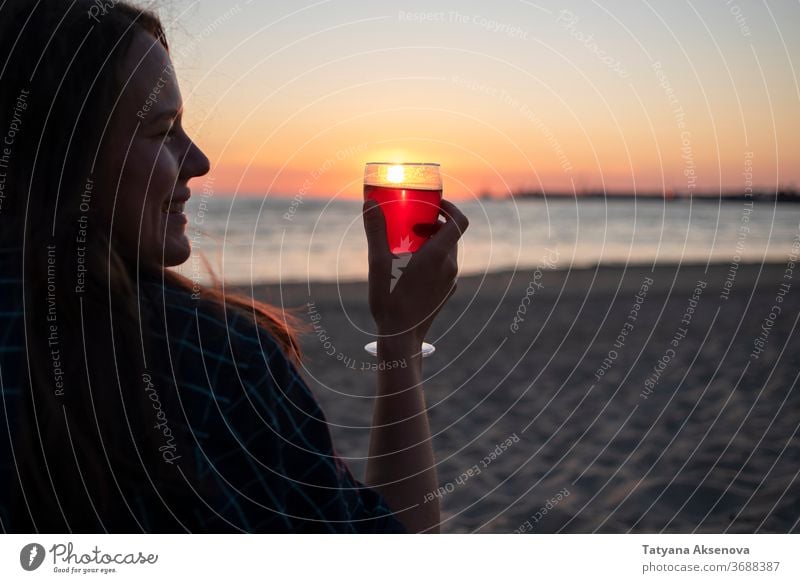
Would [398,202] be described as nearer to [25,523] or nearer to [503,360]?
[25,523]

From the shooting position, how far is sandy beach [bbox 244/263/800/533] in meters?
3.15

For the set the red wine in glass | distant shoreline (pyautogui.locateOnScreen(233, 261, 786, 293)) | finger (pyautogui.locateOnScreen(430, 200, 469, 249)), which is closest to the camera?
finger (pyautogui.locateOnScreen(430, 200, 469, 249))

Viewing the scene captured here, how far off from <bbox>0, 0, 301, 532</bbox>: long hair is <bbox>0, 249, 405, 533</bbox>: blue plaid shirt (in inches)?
0.9

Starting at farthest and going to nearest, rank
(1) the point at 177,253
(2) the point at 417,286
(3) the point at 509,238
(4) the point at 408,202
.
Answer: (3) the point at 509,238 → (4) the point at 408,202 → (2) the point at 417,286 → (1) the point at 177,253

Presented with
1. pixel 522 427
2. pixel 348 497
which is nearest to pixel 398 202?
pixel 348 497

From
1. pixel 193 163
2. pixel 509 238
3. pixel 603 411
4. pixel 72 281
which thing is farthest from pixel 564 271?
pixel 72 281

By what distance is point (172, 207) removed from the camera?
1315mm

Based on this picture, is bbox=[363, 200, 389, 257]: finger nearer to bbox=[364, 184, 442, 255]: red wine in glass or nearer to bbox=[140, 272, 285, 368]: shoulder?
bbox=[364, 184, 442, 255]: red wine in glass

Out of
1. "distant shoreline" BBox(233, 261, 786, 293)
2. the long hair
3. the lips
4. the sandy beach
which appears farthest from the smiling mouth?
"distant shoreline" BBox(233, 261, 786, 293)

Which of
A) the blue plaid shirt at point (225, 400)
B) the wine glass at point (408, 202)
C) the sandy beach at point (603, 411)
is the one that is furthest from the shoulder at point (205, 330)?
the sandy beach at point (603, 411)

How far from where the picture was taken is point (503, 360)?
5848 millimetres

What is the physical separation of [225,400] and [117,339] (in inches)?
7.4

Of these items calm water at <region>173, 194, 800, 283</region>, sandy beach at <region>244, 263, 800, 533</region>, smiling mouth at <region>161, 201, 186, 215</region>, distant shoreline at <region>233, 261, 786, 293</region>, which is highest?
calm water at <region>173, 194, 800, 283</region>

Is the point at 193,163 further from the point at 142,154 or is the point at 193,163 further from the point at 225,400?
the point at 225,400
